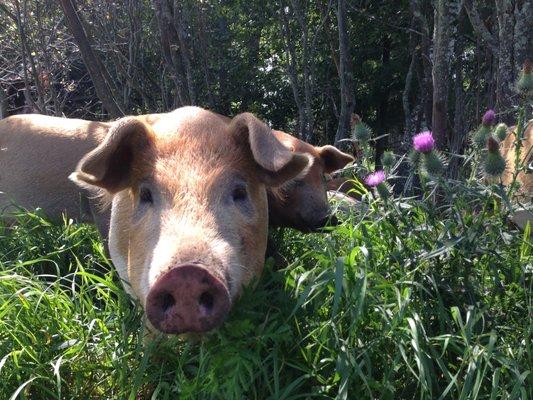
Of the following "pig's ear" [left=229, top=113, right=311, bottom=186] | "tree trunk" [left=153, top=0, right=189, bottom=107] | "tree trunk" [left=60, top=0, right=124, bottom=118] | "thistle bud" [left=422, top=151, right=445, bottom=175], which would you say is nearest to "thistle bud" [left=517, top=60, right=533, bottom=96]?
"thistle bud" [left=422, top=151, right=445, bottom=175]

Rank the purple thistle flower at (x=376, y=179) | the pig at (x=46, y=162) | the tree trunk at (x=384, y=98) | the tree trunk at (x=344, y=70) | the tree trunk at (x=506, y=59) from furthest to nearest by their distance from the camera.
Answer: the tree trunk at (x=384, y=98)
the tree trunk at (x=344, y=70)
the tree trunk at (x=506, y=59)
the pig at (x=46, y=162)
the purple thistle flower at (x=376, y=179)

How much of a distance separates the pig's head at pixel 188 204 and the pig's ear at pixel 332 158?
2.05m

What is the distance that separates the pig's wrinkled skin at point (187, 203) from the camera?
2.12 m

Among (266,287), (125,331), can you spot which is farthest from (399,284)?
(125,331)

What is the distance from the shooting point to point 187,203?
2.54 meters

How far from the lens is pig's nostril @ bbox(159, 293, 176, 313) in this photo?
82.5 inches

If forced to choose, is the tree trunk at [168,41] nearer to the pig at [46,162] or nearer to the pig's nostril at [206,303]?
the pig at [46,162]

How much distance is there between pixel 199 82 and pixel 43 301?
1115cm

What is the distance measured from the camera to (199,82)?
13703 millimetres

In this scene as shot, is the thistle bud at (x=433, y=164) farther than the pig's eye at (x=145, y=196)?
No

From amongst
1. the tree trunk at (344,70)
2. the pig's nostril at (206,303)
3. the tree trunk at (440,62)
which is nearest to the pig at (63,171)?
the tree trunk at (440,62)

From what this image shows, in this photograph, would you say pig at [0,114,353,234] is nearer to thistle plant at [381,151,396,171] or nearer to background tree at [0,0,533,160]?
thistle plant at [381,151,396,171]

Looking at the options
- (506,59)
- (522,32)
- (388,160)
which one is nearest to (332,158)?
(506,59)

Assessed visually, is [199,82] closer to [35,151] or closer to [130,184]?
[35,151]
